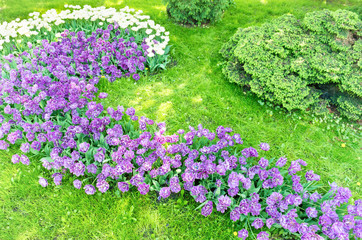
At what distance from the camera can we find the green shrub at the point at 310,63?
4.26m

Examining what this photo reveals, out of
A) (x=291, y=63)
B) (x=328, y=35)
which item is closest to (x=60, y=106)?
(x=291, y=63)

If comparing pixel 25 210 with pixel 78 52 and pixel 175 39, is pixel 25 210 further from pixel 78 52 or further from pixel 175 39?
pixel 175 39

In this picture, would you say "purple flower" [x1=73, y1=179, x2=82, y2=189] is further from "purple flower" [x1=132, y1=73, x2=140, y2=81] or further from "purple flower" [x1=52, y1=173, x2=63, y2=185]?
"purple flower" [x1=132, y1=73, x2=140, y2=81]

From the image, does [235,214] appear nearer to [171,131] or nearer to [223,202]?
[223,202]

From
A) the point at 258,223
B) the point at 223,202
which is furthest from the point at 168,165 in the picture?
the point at 258,223

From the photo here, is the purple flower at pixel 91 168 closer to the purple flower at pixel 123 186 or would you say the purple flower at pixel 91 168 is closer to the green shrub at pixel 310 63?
the purple flower at pixel 123 186

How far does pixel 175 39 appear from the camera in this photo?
6.34 metres

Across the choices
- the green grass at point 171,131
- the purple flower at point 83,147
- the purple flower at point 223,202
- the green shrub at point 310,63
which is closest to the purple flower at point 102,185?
the green grass at point 171,131

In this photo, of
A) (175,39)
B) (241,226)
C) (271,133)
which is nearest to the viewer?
(241,226)

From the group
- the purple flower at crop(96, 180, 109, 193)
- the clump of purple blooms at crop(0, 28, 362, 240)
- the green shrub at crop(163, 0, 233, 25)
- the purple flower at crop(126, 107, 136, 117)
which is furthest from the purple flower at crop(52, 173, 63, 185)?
the green shrub at crop(163, 0, 233, 25)

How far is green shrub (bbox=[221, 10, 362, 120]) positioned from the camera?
4.26m

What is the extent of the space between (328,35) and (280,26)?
907 mm

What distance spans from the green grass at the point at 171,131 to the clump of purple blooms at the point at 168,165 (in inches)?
10.1

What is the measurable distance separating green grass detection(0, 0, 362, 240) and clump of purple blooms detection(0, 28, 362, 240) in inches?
10.1
